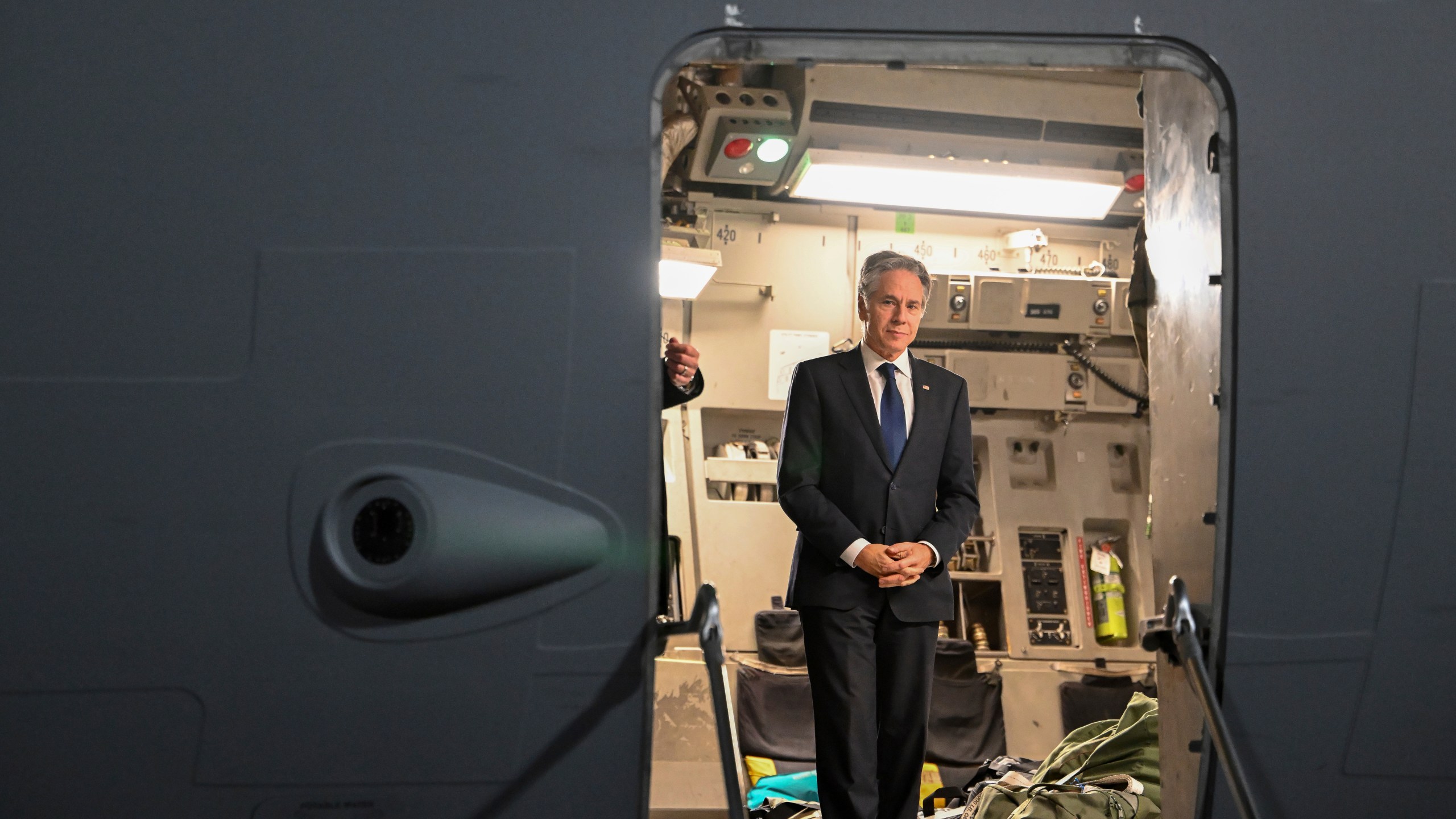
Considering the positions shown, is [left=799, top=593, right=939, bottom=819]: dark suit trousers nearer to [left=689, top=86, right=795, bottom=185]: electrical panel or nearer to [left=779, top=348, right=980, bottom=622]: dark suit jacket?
[left=779, top=348, right=980, bottom=622]: dark suit jacket

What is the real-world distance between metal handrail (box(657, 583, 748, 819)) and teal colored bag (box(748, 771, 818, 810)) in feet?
9.27

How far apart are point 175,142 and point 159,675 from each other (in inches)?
36.4

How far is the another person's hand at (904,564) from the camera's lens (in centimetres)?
298

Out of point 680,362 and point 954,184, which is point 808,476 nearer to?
point 680,362

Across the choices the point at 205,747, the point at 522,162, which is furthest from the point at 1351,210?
the point at 205,747

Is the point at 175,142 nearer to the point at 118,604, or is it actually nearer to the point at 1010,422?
the point at 118,604

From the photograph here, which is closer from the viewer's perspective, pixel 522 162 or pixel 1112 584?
pixel 522 162

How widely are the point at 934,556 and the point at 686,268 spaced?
98.3 inches

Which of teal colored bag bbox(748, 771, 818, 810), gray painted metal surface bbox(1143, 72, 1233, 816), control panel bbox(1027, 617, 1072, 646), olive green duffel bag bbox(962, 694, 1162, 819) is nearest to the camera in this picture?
gray painted metal surface bbox(1143, 72, 1233, 816)

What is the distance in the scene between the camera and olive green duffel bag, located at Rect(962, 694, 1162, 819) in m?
3.49

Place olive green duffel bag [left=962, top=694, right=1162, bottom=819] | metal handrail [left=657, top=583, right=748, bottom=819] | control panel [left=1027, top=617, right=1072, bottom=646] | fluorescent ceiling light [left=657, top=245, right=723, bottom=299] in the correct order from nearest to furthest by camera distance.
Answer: metal handrail [left=657, top=583, right=748, bottom=819], olive green duffel bag [left=962, top=694, right=1162, bottom=819], fluorescent ceiling light [left=657, top=245, right=723, bottom=299], control panel [left=1027, top=617, right=1072, bottom=646]

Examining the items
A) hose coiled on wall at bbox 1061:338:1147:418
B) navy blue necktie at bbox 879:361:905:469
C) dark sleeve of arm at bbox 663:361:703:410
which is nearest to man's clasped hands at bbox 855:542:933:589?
navy blue necktie at bbox 879:361:905:469

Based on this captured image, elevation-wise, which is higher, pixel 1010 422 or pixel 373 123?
pixel 373 123

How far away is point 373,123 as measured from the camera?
194cm
